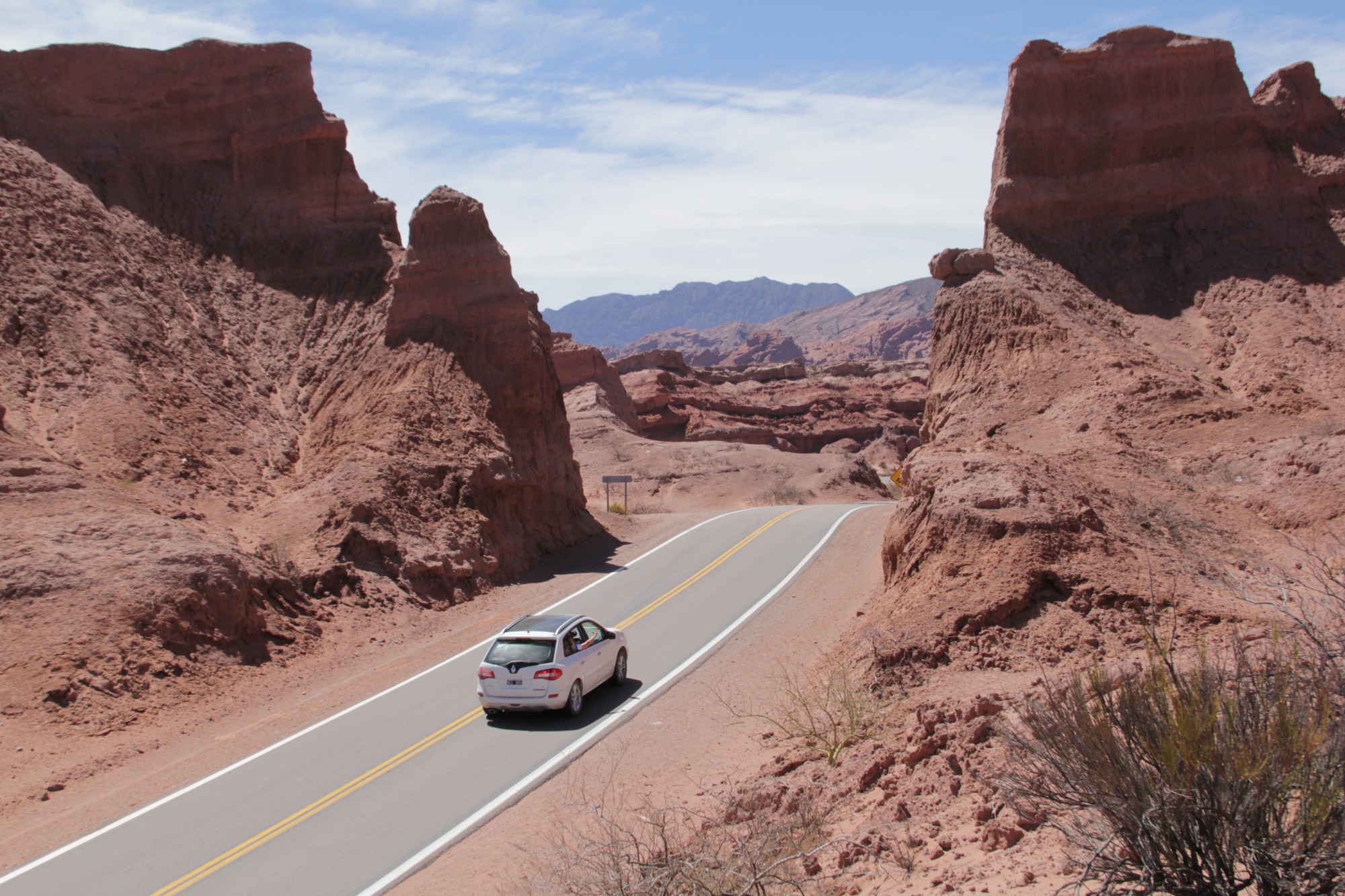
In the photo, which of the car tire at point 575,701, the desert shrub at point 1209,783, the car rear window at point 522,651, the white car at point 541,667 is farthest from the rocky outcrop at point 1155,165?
the desert shrub at point 1209,783

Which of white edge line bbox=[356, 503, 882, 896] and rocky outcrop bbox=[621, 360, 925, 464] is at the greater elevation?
rocky outcrop bbox=[621, 360, 925, 464]

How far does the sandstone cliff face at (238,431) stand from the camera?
15.8 metres

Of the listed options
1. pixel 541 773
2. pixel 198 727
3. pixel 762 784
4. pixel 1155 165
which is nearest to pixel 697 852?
pixel 762 784

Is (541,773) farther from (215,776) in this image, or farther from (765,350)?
(765,350)

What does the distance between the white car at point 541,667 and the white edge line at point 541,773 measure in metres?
0.68

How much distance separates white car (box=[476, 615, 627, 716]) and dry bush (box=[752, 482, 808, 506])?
3118cm

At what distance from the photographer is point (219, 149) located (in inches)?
1303

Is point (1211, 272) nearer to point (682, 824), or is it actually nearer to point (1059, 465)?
point (1059, 465)

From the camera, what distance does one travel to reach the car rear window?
13.9m

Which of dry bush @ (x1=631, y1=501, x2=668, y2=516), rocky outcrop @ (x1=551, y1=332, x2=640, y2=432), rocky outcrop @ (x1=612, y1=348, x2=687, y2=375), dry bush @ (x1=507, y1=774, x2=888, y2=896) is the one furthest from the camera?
rocky outcrop @ (x1=612, y1=348, x2=687, y2=375)

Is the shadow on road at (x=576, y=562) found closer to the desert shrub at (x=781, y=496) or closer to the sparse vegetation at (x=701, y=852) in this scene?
the sparse vegetation at (x=701, y=852)

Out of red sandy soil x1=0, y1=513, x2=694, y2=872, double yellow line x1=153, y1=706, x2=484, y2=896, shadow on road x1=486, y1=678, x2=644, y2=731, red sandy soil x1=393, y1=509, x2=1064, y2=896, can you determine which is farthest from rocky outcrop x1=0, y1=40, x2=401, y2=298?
red sandy soil x1=393, y1=509, x2=1064, y2=896

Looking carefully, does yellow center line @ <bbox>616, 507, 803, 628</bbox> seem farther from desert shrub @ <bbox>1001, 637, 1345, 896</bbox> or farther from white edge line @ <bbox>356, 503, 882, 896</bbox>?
desert shrub @ <bbox>1001, 637, 1345, 896</bbox>

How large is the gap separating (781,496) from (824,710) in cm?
3514
